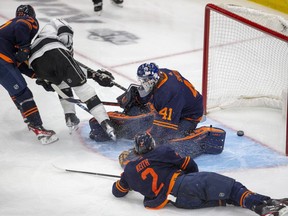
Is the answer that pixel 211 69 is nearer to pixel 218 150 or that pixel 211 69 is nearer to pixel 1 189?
pixel 218 150

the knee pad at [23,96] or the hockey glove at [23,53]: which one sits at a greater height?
the hockey glove at [23,53]

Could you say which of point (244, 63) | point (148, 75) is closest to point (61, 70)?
point (148, 75)

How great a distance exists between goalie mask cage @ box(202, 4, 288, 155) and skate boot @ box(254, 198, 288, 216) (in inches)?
58.8

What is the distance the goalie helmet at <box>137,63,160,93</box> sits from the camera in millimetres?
4791

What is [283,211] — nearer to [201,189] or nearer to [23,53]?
[201,189]

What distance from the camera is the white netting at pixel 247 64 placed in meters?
5.68

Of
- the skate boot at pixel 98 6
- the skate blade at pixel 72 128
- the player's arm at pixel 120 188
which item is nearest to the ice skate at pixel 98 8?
the skate boot at pixel 98 6

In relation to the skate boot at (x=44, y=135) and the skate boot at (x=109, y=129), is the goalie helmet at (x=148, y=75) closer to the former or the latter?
the skate boot at (x=109, y=129)

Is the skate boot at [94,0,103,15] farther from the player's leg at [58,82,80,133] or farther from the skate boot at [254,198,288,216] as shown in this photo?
the skate boot at [254,198,288,216]

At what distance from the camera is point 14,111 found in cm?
596

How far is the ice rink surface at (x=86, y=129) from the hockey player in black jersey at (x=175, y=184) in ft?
0.23

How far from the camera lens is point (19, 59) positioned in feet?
17.1

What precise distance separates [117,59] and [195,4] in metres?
1.97

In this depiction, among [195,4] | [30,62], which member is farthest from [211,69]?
[195,4]
